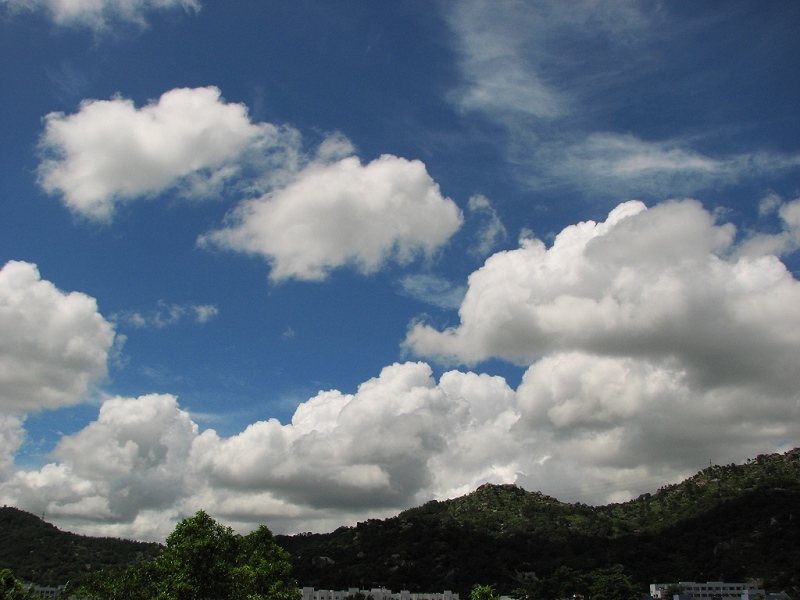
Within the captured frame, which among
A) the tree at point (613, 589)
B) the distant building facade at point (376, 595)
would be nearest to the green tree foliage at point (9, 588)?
the tree at point (613, 589)

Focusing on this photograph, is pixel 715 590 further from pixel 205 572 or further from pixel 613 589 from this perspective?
pixel 205 572

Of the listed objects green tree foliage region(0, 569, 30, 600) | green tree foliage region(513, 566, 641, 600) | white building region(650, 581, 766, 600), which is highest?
green tree foliage region(0, 569, 30, 600)

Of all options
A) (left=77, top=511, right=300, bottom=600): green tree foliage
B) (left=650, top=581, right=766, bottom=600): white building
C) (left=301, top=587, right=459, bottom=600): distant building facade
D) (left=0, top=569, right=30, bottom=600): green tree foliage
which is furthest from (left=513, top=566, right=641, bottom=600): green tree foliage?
(left=0, top=569, right=30, bottom=600): green tree foliage

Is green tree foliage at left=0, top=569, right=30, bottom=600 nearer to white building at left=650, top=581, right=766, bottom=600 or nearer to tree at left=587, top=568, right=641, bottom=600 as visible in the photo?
tree at left=587, top=568, right=641, bottom=600

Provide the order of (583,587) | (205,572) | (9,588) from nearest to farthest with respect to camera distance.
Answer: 1. (205,572)
2. (9,588)
3. (583,587)

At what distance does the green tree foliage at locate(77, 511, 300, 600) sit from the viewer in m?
48.7

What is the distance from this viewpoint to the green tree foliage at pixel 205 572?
4866 cm

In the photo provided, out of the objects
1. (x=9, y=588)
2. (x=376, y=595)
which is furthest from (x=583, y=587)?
(x=9, y=588)

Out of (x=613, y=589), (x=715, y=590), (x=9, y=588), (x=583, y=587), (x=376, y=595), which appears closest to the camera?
(x=9, y=588)

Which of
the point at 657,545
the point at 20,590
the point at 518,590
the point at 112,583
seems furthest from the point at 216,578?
the point at 657,545

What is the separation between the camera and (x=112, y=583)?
5503cm

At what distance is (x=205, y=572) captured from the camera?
4878 centimetres

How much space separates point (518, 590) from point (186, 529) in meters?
112

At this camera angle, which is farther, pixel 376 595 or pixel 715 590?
pixel 376 595
